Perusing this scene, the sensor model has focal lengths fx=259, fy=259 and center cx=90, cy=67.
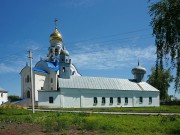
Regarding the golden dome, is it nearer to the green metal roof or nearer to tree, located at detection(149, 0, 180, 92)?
the green metal roof

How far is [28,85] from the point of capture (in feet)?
151

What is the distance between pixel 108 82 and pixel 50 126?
36.6 metres

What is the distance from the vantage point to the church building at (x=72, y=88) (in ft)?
138

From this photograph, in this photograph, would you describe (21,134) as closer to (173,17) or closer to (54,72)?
(173,17)

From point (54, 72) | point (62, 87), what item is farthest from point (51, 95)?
point (54, 72)

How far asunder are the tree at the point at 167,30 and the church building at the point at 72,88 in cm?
3179

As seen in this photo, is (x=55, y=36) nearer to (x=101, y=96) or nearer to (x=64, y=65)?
(x=64, y=65)

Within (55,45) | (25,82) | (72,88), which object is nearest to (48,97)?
(72,88)

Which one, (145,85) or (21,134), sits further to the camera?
(145,85)

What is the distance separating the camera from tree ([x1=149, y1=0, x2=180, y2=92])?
10.6 metres

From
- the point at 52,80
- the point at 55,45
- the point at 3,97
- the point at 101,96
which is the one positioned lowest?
the point at 3,97

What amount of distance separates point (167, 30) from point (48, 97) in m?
32.6

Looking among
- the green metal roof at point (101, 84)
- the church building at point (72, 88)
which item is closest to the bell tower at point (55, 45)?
the church building at point (72, 88)

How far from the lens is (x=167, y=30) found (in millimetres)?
10836
